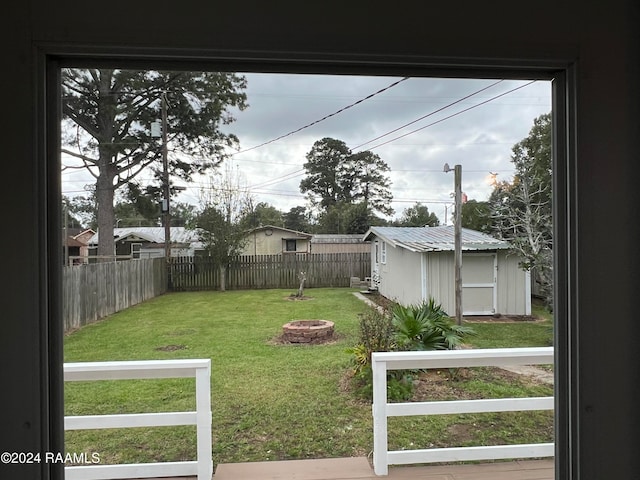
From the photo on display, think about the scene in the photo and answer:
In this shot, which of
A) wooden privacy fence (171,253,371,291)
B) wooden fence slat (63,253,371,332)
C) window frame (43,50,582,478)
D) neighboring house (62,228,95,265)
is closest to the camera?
window frame (43,50,582,478)

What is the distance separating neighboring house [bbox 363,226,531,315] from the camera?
1172 millimetres

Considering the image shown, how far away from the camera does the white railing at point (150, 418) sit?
1103 millimetres

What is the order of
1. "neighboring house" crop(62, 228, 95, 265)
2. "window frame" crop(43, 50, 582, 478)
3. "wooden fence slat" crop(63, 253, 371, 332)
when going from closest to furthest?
"window frame" crop(43, 50, 582, 478) < "neighboring house" crop(62, 228, 95, 265) < "wooden fence slat" crop(63, 253, 371, 332)

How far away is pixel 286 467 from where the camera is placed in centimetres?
124

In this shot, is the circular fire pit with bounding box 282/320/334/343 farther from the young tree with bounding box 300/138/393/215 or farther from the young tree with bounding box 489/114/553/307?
the young tree with bounding box 489/114/553/307

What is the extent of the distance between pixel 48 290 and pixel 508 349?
1.34 m

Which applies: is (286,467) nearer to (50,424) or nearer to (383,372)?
(383,372)

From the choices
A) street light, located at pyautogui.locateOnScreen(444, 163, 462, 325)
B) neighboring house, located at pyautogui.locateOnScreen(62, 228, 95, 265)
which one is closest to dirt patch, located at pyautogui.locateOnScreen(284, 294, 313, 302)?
street light, located at pyautogui.locateOnScreen(444, 163, 462, 325)

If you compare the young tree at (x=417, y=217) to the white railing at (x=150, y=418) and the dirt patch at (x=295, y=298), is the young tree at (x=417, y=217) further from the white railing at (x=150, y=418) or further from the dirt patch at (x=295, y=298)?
the white railing at (x=150, y=418)

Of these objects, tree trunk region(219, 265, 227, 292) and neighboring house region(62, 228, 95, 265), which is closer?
neighboring house region(62, 228, 95, 265)

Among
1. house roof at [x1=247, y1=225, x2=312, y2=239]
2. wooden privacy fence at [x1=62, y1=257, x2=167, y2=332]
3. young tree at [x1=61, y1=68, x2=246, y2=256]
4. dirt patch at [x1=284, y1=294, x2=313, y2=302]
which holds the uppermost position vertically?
young tree at [x1=61, y1=68, x2=246, y2=256]

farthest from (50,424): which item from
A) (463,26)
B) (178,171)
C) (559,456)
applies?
(463,26)

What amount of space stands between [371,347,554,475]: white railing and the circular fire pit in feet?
0.66

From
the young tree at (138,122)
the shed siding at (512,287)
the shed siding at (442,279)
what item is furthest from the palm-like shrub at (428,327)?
the young tree at (138,122)
